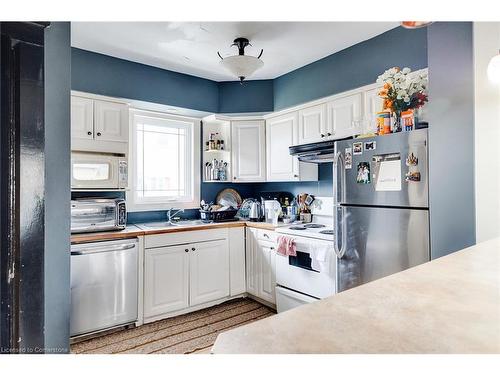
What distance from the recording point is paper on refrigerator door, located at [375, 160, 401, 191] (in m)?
1.87

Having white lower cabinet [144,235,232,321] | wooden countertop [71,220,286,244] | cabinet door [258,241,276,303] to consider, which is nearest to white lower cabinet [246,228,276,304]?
cabinet door [258,241,276,303]

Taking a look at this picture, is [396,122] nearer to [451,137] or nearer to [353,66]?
[451,137]

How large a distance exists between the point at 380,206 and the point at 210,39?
196 centimetres

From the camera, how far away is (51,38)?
1.50 m

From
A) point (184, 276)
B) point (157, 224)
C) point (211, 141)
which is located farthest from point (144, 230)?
point (211, 141)

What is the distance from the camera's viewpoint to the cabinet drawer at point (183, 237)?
2.78m

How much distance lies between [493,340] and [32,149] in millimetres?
1167

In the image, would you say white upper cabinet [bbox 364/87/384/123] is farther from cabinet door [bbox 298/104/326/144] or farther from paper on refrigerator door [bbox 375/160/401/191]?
paper on refrigerator door [bbox 375/160/401/191]

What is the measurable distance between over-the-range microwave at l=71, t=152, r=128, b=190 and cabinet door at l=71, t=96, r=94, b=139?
0.17 m

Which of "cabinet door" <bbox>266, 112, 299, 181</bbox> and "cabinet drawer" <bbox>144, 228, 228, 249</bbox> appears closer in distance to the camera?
"cabinet drawer" <bbox>144, 228, 228, 249</bbox>

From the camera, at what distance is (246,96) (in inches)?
146

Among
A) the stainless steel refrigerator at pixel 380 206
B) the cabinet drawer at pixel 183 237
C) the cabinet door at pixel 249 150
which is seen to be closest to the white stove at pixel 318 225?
the stainless steel refrigerator at pixel 380 206

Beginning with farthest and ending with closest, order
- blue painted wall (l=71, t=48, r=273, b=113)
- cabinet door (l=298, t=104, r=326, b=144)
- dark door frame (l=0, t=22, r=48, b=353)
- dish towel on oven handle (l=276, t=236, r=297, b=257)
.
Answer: cabinet door (l=298, t=104, r=326, b=144), blue painted wall (l=71, t=48, r=273, b=113), dish towel on oven handle (l=276, t=236, r=297, b=257), dark door frame (l=0, t=22, r=48, b=353)
